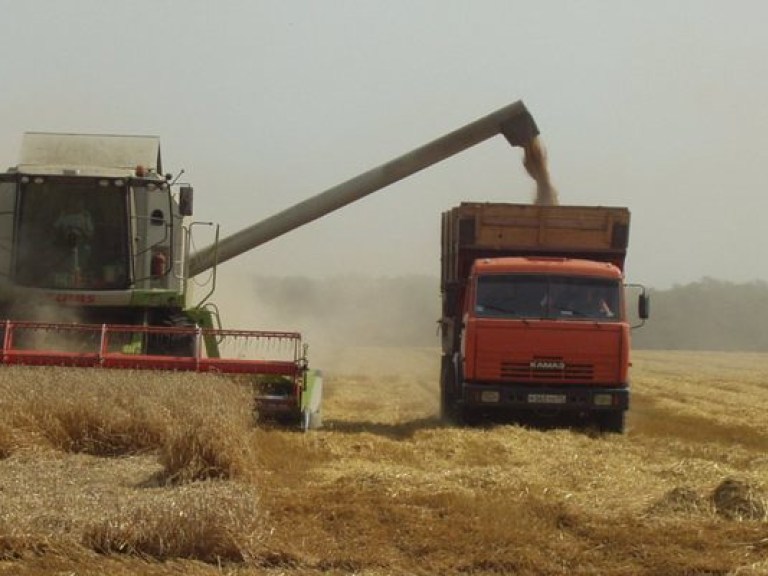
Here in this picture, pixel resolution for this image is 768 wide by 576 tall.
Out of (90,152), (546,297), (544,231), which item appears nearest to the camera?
(90,152)

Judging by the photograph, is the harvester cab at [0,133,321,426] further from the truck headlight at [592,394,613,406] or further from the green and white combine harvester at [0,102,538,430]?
the truck headlight at [592,394,613,406]

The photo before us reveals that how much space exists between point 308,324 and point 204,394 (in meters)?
34.2

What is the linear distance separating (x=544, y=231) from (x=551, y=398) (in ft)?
9.20

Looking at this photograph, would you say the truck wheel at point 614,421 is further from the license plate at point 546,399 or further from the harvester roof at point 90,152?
the harvester roof at point 90,152

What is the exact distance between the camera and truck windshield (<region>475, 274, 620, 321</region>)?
50.0 ft

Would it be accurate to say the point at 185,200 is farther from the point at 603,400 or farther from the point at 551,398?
the point at 603,400

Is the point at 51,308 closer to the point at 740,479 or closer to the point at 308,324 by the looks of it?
the point at 740,479

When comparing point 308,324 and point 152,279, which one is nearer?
point 152,279

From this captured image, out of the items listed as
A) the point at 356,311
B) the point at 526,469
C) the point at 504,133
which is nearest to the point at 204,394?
the point at 526,469

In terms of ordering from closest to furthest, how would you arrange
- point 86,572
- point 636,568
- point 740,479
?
1. point 86,572
2. point 636,568
3. point 740,479

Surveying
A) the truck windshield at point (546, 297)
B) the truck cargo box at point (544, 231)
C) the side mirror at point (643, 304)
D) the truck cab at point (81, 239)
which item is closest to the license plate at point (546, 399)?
the truck windshield at point (546, 297)

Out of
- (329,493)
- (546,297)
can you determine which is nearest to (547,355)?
(546,297)

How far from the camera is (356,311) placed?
60406 millimetres

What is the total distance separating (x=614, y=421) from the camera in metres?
15.3
